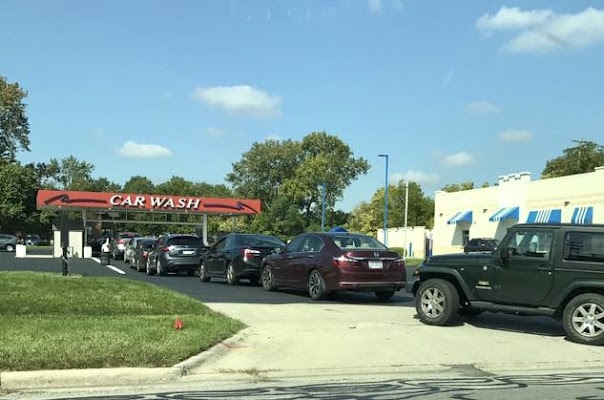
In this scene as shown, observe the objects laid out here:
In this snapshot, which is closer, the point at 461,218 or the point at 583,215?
the point at 583,215

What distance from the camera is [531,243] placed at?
36.0 ft

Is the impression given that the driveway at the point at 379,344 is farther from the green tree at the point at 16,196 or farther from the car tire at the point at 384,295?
the green tree at the point at 16,196

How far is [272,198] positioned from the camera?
10350 cm

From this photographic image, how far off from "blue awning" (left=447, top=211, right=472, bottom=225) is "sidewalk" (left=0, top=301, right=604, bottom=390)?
117ft

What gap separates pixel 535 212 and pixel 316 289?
94.8 feet

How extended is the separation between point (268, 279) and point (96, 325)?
7.97 meters

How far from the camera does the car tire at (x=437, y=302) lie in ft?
38.2

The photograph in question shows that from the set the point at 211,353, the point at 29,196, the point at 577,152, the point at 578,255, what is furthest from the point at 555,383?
the point at 29,196

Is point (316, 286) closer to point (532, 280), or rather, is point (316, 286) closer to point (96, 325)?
point (532, 280)

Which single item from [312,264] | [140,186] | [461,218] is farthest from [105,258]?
[140,186]

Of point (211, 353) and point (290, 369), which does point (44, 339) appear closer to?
point (211, 353)

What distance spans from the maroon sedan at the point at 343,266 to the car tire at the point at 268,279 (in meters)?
0.95

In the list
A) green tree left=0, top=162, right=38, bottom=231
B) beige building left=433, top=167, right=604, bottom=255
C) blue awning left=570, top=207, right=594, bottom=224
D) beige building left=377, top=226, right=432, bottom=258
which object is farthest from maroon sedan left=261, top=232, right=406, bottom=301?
green tree left=0, top=162, right=38, bottom=231

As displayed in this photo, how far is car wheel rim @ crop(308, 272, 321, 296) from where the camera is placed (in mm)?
15152
